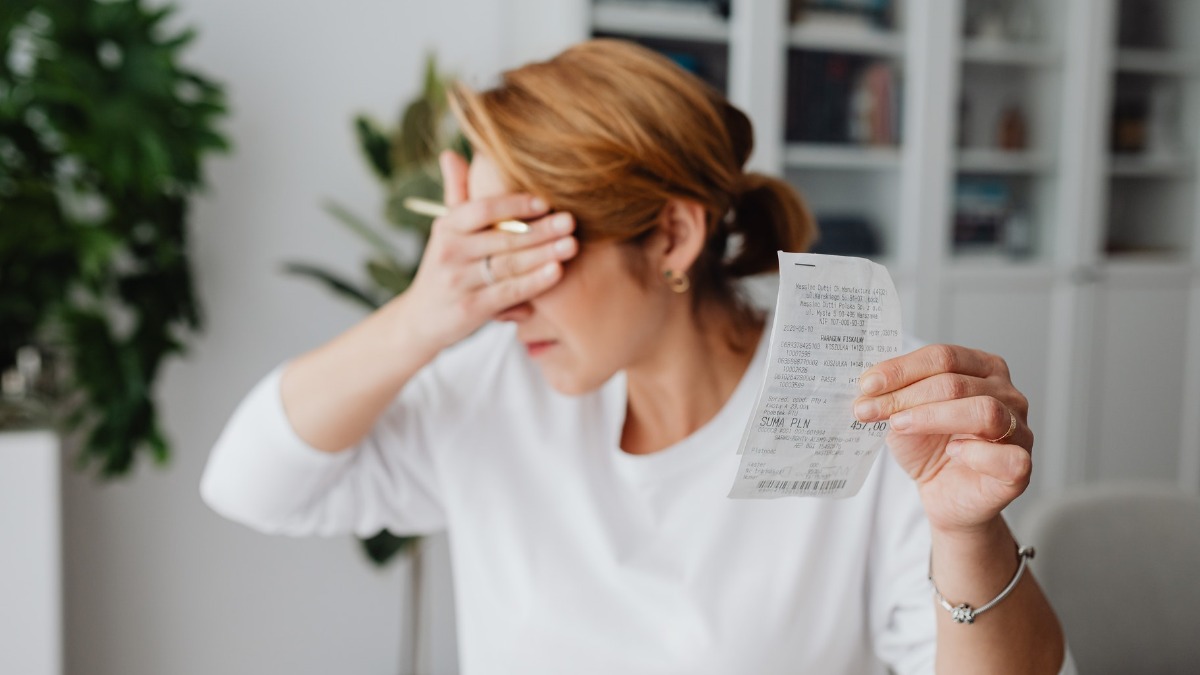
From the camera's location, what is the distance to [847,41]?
2.56 m

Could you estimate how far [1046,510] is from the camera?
101 centimetres

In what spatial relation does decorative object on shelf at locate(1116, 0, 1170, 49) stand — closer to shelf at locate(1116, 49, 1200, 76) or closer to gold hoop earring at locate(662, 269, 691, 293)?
shelf at locate(1116, 49, 1200, 76)

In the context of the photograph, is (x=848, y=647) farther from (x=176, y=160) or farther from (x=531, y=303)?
(x=176, y=160)

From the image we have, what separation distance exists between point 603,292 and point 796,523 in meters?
0.30

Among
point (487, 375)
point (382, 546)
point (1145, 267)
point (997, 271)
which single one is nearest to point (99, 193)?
point (382, 546)

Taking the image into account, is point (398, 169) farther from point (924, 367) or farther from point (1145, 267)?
point (1145, 267)

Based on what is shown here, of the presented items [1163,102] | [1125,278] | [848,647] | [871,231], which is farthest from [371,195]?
[1163,102]

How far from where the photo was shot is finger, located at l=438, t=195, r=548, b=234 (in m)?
0.90

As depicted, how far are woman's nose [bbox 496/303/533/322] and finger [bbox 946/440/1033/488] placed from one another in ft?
1.61

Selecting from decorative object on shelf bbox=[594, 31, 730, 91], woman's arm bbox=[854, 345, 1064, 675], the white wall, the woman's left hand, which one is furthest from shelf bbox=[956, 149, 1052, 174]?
the woman's left hand

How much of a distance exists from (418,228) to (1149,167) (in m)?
2.32

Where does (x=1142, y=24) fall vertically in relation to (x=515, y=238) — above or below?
above

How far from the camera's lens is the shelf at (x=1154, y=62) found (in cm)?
294

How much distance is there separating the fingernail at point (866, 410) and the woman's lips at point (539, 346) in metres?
0.49
